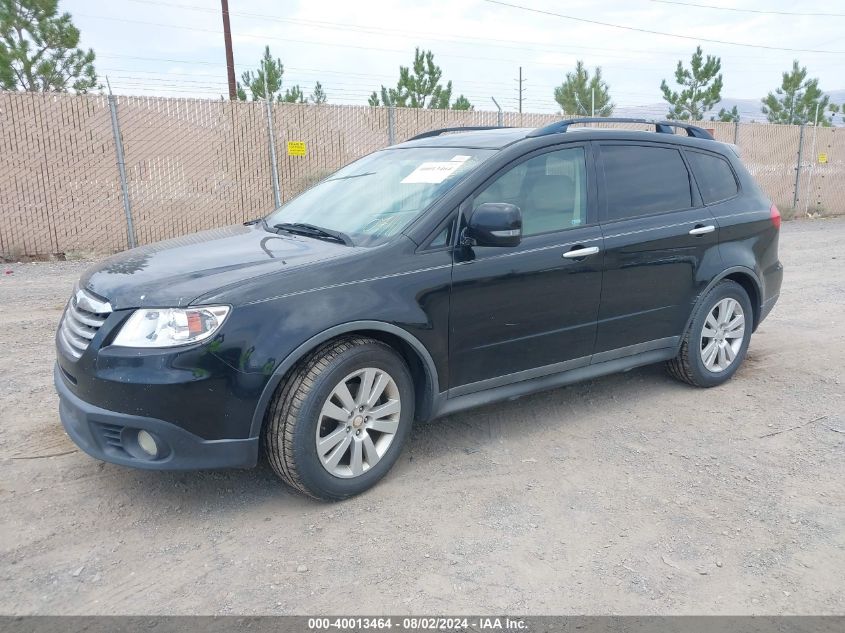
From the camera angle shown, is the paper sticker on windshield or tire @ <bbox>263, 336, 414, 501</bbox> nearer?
tire @ <bbox>263, 336, 414, 501</bbox>

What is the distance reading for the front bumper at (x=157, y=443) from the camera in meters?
3.01

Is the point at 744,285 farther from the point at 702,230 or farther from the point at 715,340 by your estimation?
the point at 702,230

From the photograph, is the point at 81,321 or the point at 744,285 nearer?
the point at 81,321

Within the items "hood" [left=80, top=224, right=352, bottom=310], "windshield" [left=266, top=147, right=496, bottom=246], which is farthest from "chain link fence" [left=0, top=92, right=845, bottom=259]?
"hood" [left=80, top=224, right=352, bottom=310]

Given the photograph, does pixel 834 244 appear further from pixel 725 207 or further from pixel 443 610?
pixel 443 610

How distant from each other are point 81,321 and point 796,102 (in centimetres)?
3143

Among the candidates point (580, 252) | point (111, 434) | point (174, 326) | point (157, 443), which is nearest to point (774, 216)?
point (580, 252)

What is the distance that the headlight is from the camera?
2996 millimetres

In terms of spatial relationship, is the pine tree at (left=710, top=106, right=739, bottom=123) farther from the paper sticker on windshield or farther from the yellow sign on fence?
the paper sticker on windshield

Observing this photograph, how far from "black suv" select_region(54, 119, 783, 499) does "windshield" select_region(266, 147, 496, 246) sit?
0.02 meters

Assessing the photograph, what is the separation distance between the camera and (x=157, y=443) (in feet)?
9.97

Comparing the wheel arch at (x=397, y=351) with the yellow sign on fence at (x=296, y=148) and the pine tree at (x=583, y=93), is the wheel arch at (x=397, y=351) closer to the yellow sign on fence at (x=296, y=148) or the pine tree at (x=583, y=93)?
the yellow sign on fence at (x=296, y=148)

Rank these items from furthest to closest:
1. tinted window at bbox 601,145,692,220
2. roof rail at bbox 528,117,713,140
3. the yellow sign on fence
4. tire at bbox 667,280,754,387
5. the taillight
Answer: the yellow sign on fence < the taillight < tire at bbox 667,280,754,387 < tinted window at bbox 601,145,692,220 < roof rail at bbox 528,117,713,140

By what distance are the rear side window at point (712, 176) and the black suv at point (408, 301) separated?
0.05ft
